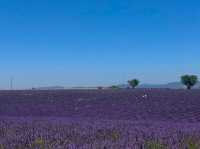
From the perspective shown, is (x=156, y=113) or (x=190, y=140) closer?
(x=190, y=140)

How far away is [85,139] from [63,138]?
27 cm

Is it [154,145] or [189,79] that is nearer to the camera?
[154,145]

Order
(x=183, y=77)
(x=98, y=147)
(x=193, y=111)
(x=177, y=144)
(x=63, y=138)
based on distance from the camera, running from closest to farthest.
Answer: (x=98, y=147)
(x=177, y=144)
(x=63, y=138)
(x=193, y=111)
(x=183, y=77)

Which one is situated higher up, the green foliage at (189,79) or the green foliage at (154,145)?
the green foliage at (189,79)

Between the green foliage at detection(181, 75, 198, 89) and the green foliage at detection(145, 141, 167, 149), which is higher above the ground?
the green foliage at detection(181, 75, 198, 89)

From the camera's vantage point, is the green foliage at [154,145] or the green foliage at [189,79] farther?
the green foliage at [189,79]

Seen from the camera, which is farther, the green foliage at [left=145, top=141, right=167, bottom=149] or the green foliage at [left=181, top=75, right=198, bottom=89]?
the green foliage at [left=181, top=75, right=198, bottom=89]

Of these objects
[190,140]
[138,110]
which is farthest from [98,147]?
[138,110]

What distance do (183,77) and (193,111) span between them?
71.5m

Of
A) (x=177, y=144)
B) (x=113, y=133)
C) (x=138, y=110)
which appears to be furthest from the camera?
(x=138, y=110)

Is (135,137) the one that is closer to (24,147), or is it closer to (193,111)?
(24,147)

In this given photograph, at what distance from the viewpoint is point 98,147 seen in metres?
4.11

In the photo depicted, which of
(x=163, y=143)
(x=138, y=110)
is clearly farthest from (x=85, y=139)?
(x=138, y=110)

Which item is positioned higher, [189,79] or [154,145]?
[189,79]
